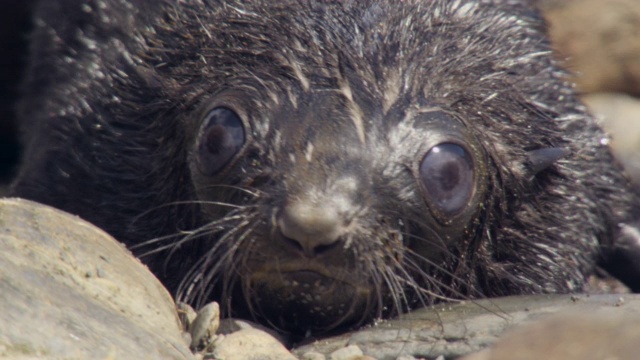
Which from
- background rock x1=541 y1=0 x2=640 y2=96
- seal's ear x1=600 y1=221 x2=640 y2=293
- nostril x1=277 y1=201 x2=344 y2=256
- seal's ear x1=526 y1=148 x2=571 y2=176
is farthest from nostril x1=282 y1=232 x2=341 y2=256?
background rock x1=541 y1=0 x2=640 y2=96

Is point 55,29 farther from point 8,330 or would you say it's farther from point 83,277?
point 8,330

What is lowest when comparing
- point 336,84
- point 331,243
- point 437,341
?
point 437,341

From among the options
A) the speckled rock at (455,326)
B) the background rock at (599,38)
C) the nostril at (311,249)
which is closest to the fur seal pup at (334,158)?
the nostril at (311,249)

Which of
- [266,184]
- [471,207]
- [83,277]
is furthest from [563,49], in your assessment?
[83,277]

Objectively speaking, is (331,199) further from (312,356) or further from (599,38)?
(599,38)

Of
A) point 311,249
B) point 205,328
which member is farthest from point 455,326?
point 205,328

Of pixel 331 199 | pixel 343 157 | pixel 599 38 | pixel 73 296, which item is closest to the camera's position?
pixel 73 296

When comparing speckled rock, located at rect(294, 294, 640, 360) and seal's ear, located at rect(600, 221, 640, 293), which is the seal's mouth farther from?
seal's ear, located at rect(600, 221, 640, 293)
